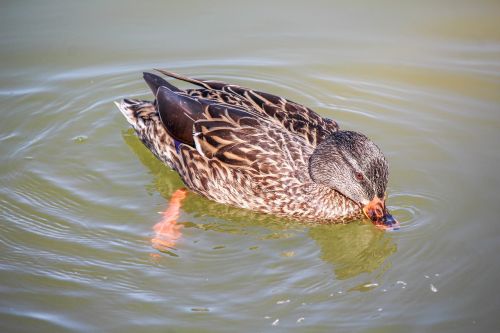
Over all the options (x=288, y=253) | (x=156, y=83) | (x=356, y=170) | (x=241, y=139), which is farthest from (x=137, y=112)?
(x=356, y=170)

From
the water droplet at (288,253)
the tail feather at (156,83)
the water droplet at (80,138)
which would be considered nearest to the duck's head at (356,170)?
the water droplet at (288,253)

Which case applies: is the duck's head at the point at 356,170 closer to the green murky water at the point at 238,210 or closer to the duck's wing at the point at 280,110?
the duck's wing at the point at 280,110

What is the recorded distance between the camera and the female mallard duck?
758 cm

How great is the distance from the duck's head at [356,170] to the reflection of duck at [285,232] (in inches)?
15.3

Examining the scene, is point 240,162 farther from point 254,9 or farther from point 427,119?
point 254,9

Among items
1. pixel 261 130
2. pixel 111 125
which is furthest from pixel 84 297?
pixel 111 125

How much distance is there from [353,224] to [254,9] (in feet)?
17.8

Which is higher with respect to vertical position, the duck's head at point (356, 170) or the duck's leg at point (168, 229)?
the duck's head at point (356, 170)

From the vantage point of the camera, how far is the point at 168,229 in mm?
7500

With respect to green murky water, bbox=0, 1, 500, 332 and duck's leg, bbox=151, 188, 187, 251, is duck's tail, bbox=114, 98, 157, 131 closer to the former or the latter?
green murky water, bbox=0, 1, 500, 332

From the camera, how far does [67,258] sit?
700 cm

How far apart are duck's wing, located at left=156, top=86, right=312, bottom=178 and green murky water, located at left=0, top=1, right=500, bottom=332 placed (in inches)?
25.6

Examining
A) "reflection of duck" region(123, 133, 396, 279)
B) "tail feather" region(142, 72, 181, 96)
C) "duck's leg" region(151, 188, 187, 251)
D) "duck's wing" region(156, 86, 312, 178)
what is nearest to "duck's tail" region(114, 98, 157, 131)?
"tail feather" region(142, 72, 181, 96)

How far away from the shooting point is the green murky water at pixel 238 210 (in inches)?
254
